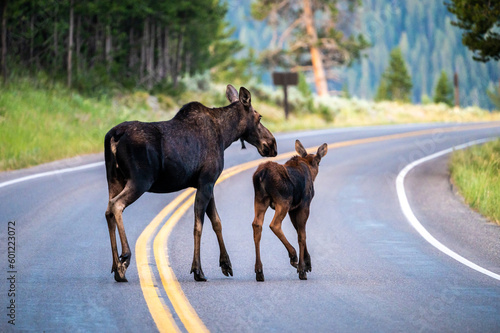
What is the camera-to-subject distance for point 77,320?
22.6 ft

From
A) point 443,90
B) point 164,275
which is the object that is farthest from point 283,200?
point 443,90

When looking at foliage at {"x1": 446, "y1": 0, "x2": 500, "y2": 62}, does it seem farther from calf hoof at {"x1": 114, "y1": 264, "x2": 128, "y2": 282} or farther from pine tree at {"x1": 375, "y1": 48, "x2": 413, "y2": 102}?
pine tree at {"x1": 375, "y1": 48, "x2": 413, "y2": 102}

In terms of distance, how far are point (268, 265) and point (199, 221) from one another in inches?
58.8

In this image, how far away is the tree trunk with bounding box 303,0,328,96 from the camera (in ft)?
195

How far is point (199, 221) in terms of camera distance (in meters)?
8.53

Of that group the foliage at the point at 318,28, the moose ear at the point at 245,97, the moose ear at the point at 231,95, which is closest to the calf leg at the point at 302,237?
the moose ear at the point at 245,97

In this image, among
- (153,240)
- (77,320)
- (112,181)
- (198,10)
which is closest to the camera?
(77,320)

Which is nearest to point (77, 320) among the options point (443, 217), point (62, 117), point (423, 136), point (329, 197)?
point (443, 217)

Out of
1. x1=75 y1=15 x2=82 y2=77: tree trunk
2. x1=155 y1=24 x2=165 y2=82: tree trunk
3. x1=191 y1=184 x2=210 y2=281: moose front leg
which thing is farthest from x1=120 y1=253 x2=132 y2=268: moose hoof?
x1=155 y1=24 x2=165 y2=82: tree trunk

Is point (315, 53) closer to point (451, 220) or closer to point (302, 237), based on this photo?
point (451, 220)

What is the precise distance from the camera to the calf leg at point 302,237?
8648 millimetres

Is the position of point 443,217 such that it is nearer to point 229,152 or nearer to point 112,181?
point 112,181

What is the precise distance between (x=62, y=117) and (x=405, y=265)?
18126 millimetres

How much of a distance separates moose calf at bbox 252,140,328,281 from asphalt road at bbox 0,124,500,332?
0.28 metres
